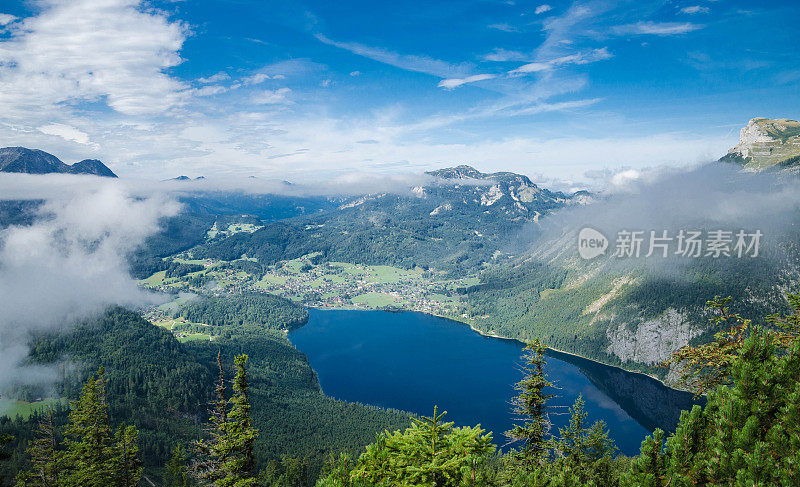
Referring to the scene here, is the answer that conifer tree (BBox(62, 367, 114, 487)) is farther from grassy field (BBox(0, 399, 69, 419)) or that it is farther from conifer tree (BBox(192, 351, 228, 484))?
grassy field (BBox(0, 399, 69, 419))

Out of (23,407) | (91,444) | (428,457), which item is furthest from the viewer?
(23,407)

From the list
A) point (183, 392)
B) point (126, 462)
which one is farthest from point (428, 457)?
point (183, 392)

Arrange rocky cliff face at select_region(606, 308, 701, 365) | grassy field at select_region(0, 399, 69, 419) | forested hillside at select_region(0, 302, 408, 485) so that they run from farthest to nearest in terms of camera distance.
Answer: rocky cliff face at select_region(606, 308, 701, 365)
grassy field at select_region(0, 399, 69, 419)
forested hillside at select_region(0, 302, 408, 485)

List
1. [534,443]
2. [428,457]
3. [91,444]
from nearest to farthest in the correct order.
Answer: [428,457]
[534,443]
[91,444]

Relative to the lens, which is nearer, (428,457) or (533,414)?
(428,457)

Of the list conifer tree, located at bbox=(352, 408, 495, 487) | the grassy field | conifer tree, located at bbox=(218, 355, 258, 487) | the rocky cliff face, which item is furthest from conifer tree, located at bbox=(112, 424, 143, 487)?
the rocky cliff face

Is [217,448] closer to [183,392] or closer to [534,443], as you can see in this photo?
[534,443]

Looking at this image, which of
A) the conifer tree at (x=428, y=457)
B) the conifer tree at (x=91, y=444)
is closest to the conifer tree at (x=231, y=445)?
the conifer tree at (x=428, y=457)

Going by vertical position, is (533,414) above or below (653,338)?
above
